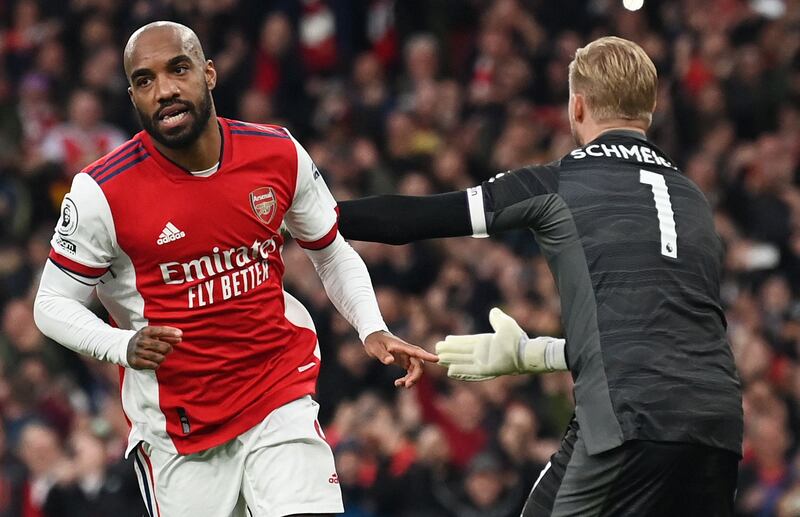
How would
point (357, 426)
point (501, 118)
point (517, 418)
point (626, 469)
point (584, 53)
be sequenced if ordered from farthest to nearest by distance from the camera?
point (501, 118)
point (357, 426)
point (517, 418)
point (584, 53)
point (626, 469)

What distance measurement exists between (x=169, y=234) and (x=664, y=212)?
1.74 m

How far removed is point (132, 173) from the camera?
209 inches

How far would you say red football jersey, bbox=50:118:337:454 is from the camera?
5.27 metres

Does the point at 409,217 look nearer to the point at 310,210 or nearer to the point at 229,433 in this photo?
the point at 310,210

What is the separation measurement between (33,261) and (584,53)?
9.20 m

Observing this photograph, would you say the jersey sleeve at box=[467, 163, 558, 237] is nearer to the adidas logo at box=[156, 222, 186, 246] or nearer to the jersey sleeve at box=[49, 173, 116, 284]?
the adidas logo at box=[156, 222, 186, 246]

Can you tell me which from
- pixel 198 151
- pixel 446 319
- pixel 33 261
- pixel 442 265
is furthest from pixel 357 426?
pixel 198 151

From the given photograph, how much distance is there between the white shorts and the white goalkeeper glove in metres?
0.59

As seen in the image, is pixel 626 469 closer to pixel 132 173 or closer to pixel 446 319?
pixel 132 173

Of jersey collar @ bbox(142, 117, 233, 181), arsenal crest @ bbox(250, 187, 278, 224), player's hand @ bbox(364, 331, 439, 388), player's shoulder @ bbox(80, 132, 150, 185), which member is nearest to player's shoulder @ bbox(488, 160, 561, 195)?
player's hand @ bbox(364, 331, 439, 388)

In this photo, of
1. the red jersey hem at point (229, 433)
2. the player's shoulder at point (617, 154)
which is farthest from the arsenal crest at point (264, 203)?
the player's shoulder at point (617, 154)

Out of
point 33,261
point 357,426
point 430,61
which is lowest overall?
point 357,426

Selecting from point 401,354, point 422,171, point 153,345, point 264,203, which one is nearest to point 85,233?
point 153,345

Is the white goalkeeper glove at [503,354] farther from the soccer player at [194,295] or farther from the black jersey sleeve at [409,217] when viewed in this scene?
the black jersey sleeve at [409,217]
